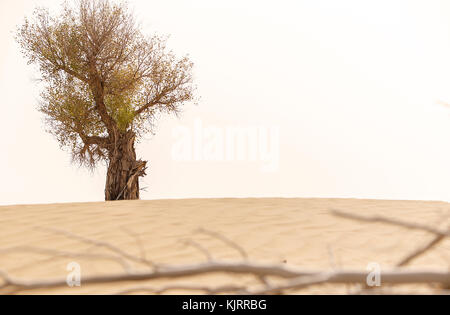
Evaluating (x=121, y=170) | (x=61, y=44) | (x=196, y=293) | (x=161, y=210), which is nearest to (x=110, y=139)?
(x=121, y=170)

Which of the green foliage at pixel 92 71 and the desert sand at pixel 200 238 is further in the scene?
the green foliage at pixel 92 71

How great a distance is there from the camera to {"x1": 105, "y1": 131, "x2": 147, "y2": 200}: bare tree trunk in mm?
12078

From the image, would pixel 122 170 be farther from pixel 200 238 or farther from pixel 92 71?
pixel 200 238

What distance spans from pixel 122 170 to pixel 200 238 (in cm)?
803

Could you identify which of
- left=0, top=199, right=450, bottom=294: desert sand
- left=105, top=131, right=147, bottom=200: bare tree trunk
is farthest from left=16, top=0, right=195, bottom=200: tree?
left=0, top=199, right=450, bottom=294: desert sand

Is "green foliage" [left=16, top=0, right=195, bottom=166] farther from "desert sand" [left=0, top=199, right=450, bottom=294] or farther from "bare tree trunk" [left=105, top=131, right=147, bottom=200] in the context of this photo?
"desert sand" [left=0, top=199, right=450, bottom=294]

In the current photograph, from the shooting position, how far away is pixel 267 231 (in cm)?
518

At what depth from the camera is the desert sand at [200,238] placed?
374 cm

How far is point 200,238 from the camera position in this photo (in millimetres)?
4652

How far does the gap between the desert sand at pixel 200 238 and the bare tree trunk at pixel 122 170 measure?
4.75m

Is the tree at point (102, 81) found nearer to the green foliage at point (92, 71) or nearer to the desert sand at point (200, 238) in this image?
the green foliage at point (92, 71)

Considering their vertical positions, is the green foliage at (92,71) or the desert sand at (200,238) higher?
the green foliage at (92,71)

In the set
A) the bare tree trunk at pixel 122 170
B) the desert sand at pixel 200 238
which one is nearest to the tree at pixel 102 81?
the bare tree trunk at pixel 122 170
